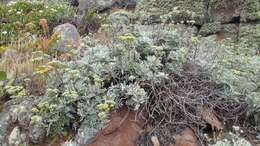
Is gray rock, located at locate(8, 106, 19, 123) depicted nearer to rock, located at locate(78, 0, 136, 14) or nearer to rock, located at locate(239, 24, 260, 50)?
rock, located at locate(239, 24, 260, 50)

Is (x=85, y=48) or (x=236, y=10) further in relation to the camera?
(x=236, y=10)

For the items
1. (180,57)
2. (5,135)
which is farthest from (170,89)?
(5,135)

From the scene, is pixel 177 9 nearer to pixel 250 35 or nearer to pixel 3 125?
pixel 250 35

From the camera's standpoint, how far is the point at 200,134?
3885 millimetres

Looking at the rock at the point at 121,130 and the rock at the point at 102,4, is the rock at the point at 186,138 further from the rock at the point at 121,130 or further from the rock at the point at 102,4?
the rock at the point at 102,4

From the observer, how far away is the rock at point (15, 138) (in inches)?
149

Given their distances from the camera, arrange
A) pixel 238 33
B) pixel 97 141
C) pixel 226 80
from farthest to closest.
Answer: pixel 238 33 < pixel 226 80 < pixel 97 141

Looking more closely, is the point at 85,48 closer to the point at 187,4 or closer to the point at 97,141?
the point at 97,141

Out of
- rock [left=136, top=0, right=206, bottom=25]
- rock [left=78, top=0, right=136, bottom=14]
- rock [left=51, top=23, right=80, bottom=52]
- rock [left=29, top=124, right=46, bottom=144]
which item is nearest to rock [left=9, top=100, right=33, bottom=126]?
rock [left=29, top=124, right=46, bottom=144]

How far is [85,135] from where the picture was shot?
3602 mm

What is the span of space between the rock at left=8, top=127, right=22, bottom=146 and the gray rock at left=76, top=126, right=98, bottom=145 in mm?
555

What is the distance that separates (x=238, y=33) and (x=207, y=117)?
2.95m

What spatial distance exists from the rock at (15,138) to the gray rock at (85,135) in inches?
21.9

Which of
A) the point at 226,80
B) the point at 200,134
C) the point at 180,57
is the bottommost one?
the point at 200,134
